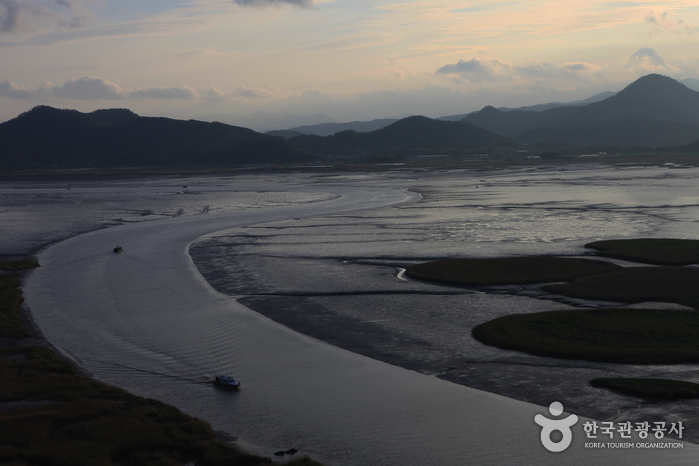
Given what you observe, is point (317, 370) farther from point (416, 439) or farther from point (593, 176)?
point (593, 176)

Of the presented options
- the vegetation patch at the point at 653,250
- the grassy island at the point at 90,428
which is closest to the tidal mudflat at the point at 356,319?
the grassy island at the point at 90,428

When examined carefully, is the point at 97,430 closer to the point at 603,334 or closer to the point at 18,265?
the point at 603,334

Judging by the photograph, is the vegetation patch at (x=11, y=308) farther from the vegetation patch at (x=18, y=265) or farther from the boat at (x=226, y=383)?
the boat at (x=226, y=383)

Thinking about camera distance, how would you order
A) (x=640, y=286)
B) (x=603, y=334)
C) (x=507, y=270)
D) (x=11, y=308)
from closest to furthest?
(x=603, y=334), (x=11, y=308), (x=640, y=286), (x=507, y=270)

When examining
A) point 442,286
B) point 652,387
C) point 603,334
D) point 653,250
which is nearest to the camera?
point 652,387

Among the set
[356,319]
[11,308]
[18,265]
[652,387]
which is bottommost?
[652,387]

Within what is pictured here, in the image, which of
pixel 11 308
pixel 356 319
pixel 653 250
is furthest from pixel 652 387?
pixel 11 308

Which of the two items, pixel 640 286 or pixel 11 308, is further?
pixel 640 286

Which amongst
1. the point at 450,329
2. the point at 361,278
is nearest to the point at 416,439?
the point at 450,329
